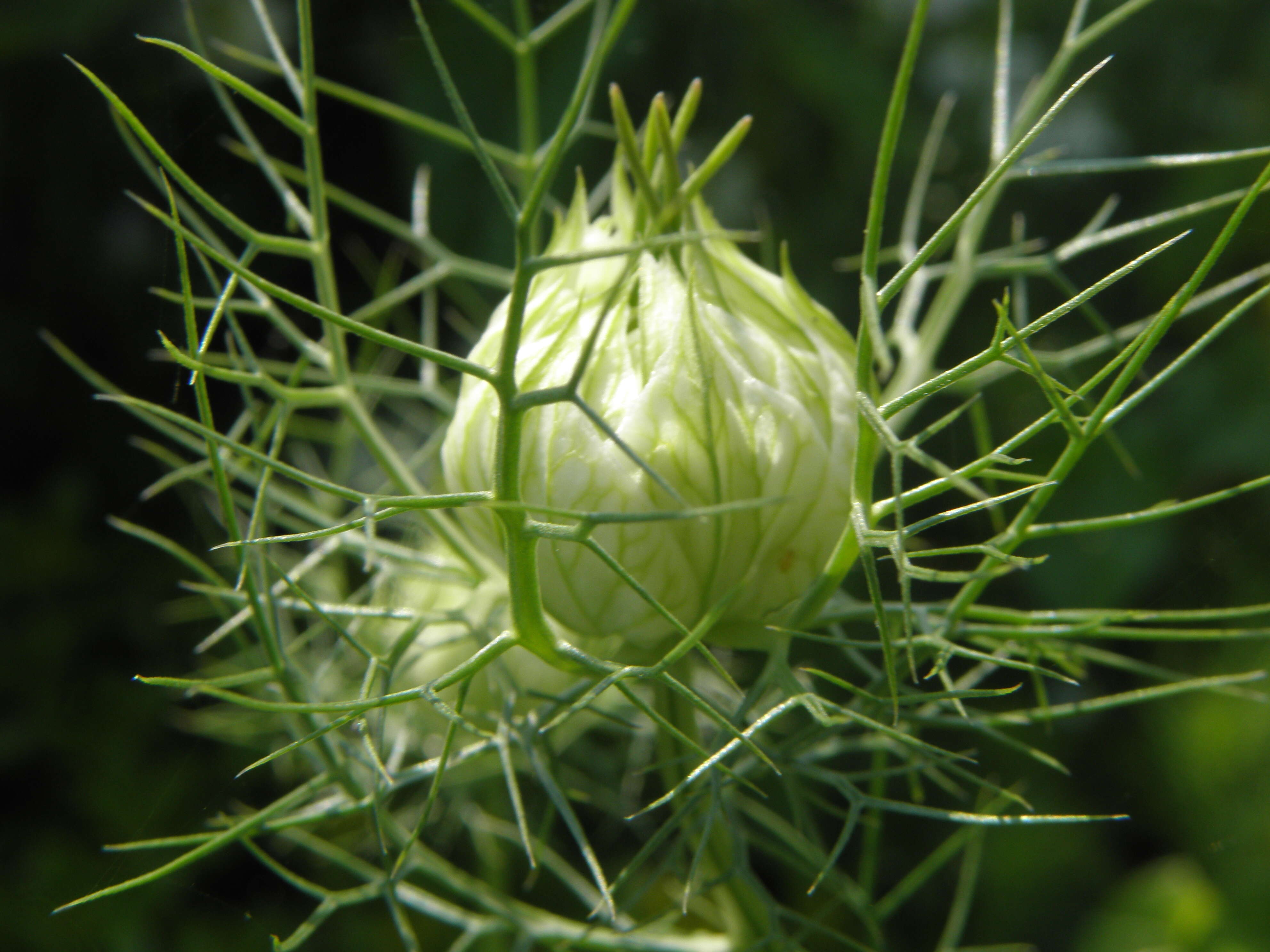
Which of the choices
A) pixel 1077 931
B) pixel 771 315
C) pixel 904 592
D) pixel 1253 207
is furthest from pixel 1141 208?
pixel 904 592

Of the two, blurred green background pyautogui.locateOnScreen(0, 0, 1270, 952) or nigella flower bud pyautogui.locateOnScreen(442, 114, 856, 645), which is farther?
blurred green background pyautogui.locateOnScreen(0, 0, 1270, 952)

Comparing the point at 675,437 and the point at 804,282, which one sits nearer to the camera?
the point at 675,437

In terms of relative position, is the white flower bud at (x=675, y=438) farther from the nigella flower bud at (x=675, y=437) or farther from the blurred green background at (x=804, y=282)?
the blurred green background at (x=804, y=282)

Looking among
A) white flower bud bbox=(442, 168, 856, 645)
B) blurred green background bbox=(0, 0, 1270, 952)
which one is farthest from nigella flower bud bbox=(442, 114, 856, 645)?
blurred green background bbox=(0, 0, 1270, 952)

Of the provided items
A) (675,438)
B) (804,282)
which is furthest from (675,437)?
(804,282)

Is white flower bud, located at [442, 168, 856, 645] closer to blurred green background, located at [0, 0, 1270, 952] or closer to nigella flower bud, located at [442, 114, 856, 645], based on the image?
nigella flower bud, located at [442, 114, 856, 645]

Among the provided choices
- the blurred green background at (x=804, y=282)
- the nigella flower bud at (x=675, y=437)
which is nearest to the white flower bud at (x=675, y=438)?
the nigella flower bud at (x=675, y=437)

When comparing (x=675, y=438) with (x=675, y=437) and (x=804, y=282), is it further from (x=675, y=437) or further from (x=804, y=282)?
(x=804, y=282)
